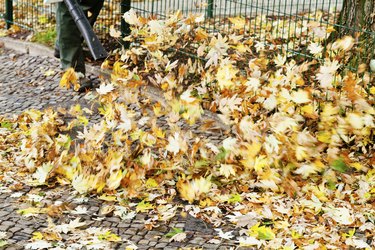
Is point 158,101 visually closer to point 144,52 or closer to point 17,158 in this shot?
point 144,52

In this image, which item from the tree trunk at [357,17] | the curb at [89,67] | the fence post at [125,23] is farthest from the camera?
the fence post at [125,23]

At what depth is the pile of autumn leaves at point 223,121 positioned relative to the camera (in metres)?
5.77

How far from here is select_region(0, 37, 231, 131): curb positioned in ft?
23.5

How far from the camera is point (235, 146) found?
19.7 feet

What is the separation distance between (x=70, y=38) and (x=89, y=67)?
0.49m

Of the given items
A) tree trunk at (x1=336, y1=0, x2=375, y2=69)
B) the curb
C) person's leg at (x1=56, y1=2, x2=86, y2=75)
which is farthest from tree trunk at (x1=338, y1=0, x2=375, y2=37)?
person's leg at (x1=56, y1=2, x2=86, y2=75)

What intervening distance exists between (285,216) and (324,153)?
101 centimetres

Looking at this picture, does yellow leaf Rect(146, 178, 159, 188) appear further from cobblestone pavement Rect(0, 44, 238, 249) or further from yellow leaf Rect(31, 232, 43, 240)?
yellow leaf Rect(31, 232, 43, 240)

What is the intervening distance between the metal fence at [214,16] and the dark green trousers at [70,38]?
0.54m

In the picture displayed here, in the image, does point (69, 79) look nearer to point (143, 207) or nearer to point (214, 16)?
point (214, 16)

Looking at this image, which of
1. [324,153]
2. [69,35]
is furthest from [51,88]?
[324,153]

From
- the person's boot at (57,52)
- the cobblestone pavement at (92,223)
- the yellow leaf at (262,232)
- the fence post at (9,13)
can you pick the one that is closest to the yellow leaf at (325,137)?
the cobblestone pavement at (92,223)

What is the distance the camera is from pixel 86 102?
7.61 metres

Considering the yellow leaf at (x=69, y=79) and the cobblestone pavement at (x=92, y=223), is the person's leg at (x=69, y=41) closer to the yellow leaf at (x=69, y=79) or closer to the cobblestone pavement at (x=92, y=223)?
the yellow leaf at (x=69, y=79)
